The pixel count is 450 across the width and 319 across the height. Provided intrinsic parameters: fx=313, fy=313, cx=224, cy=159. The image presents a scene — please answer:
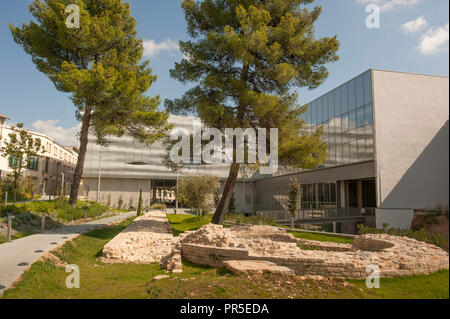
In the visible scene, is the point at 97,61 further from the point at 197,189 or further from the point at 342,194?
the point at 342,194

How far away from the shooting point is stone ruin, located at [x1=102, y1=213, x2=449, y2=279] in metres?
7.03

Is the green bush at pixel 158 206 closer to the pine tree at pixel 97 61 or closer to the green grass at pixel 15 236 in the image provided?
the pine tree at pixel 97 61

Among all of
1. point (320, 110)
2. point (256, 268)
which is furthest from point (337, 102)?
point (256, 268)

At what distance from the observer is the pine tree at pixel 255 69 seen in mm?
15499

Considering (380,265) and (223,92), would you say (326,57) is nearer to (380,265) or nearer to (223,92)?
(223,92)

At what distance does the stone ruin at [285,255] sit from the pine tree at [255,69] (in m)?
6.04

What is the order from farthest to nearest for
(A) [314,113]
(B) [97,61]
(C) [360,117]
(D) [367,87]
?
1. (A) [314,113]
2. (C) [360,117]
3. (D) [367,87]
4. (B) [97,61]

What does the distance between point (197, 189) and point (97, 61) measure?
47.8 feet

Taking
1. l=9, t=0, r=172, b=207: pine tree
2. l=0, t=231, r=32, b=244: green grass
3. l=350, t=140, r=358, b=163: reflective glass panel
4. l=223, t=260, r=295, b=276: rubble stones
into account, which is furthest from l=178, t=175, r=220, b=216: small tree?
l=223, t=260, r=295, b=276: rubble stones

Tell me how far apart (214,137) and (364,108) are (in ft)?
50.8

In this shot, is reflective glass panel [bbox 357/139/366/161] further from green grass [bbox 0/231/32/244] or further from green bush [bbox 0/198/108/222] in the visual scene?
green grass [bbox 0/231/32/244]

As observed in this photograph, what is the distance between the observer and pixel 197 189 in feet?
96.3

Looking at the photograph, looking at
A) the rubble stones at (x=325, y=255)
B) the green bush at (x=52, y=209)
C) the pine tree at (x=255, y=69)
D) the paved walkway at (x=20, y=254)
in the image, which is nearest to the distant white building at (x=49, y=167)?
the green bush at (x=52, y=209)
